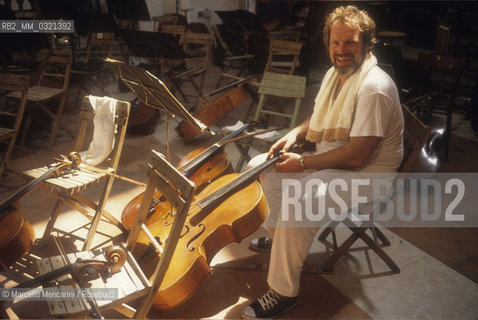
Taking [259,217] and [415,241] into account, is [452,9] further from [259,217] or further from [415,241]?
[259,217]

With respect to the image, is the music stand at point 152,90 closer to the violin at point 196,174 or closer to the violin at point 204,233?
the violin at point 196,174

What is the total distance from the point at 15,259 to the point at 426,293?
2.50m

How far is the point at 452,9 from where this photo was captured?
765 centimetres

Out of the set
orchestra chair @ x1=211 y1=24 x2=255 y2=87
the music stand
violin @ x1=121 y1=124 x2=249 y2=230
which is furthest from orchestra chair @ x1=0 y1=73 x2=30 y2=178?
orchestra chair @ x1=211 y1=24 x2=255 y2=87

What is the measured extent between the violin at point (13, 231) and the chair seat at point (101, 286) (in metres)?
0.42

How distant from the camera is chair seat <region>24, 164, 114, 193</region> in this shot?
257 centimetres

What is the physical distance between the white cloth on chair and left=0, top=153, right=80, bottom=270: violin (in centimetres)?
72

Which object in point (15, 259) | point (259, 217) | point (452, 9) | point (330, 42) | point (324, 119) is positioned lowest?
point (15, 259)

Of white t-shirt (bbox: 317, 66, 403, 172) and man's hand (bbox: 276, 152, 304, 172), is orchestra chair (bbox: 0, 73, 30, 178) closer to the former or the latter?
man's hand (bbox: 276, 152, 304, 172)

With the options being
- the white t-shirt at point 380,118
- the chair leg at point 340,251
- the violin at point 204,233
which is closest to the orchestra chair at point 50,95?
the violin at point 204,233

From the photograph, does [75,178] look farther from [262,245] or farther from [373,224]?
[373,224]

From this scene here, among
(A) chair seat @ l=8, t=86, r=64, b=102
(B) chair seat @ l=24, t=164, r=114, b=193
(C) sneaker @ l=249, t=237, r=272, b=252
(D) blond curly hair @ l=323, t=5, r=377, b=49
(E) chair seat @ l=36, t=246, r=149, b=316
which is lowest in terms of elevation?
(C) sneaker @ l=249, t=237, r=272, b=252

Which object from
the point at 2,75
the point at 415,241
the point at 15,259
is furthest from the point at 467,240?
the point at 2,75

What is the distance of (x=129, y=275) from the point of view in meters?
1.89
